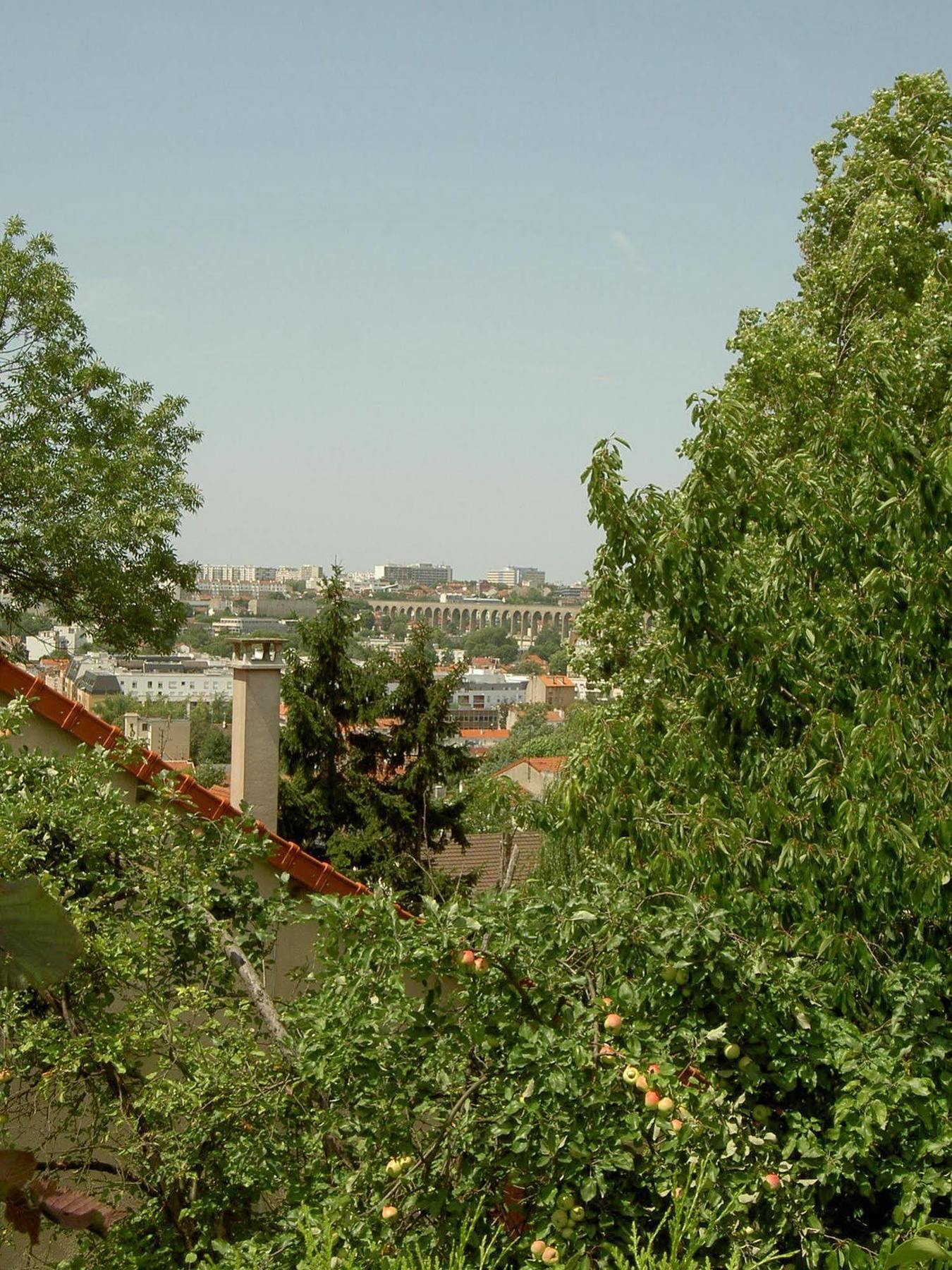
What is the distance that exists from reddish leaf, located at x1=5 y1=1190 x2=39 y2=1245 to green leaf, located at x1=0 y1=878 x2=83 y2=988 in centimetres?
19

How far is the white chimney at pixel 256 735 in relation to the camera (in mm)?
9617

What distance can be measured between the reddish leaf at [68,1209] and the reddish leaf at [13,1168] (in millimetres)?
76

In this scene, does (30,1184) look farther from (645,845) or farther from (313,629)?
(313,629)

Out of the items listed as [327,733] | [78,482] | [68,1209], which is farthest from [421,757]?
[68,1209]

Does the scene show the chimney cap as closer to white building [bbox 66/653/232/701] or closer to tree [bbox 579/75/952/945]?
tree [bbox 579/75/952/945]

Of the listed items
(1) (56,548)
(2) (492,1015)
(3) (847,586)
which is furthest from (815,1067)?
(1) (56,548)

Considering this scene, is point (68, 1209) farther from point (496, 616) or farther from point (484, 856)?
point (496, 616)

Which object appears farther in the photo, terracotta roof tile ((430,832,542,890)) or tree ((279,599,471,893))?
terracotta roof tile ((430,832,542,890))

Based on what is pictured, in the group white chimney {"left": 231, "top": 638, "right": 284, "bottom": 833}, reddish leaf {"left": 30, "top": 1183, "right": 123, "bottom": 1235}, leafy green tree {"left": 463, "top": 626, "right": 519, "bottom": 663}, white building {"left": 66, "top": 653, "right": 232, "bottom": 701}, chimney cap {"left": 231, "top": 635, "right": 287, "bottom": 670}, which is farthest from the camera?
leafy green tree {"left": 463, "top": 626, "right": 519, "bottom": 663}

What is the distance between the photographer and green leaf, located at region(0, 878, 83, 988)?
89cm

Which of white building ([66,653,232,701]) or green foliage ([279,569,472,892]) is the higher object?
green foliage ([279,569,472,892])

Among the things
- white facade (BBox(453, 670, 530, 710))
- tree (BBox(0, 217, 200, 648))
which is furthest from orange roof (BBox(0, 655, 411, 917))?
white facade (BBox(453, 670, 530, 710))

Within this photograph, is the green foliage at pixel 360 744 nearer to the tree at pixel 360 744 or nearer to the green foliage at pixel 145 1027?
the tree at pixel 360 744

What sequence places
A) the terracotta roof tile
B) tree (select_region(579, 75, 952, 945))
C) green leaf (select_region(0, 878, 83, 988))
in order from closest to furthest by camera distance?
green leaf (select_region(0, 878, 83, 988))
tree (select_region(579, 75, 952, 945))
the terracotta roof tile
